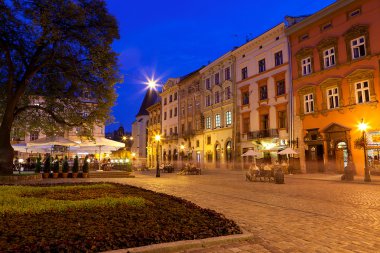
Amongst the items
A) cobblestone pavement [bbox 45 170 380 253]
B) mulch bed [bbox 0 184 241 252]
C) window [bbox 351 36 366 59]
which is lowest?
cobblestone pavement [bbox 45 170 380 253]

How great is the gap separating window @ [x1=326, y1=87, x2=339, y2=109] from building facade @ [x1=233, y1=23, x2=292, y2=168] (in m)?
4.44

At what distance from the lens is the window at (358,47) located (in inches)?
957

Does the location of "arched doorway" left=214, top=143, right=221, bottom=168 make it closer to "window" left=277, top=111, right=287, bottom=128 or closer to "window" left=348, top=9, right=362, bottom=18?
"window" left=277, top=111, right=287, bottom=128

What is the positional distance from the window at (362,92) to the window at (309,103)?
4.54m

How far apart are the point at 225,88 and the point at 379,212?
1328 inches

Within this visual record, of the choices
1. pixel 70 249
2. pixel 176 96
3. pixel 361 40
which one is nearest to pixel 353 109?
pixel 361 40

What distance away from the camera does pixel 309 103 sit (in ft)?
94.7

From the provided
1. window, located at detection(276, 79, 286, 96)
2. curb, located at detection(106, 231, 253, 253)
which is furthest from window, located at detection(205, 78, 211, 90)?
curb, located at detection(106, 231, 253, 253)

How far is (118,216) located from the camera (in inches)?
257

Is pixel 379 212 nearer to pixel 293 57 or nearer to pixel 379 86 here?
pixel 379 86

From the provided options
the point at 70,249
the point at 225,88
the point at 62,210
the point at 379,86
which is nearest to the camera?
the point at 70,249

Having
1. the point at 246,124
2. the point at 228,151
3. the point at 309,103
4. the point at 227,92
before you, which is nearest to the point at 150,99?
the point at 227,92

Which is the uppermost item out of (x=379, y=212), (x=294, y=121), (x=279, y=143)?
(x=294, y=121)

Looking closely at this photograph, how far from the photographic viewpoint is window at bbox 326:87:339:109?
26344 mm
